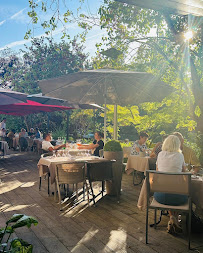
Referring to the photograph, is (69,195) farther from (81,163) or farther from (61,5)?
(61,5)

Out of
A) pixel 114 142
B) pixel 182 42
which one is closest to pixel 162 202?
pixel 114 142

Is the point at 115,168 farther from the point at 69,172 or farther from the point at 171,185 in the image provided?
the point at 171,185

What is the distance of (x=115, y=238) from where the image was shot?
419cm

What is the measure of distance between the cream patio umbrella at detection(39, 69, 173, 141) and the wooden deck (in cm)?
213

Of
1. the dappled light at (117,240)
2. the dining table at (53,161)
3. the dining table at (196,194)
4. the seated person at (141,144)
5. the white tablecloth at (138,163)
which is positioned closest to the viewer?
the dappled light at (117,240)

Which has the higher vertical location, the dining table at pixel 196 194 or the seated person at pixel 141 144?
the seated person at pixel 141 144

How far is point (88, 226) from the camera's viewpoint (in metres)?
4.68

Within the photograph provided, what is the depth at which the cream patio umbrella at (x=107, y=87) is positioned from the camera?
268 inches

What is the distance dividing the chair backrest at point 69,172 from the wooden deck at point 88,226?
49 centimetres

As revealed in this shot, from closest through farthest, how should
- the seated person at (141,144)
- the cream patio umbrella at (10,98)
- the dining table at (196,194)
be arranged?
Answer: 1. the dining table at (196,194)
2. the seated person at (141,144)
3. the cream patio umbrella at (10,98)

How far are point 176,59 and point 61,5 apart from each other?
659cm

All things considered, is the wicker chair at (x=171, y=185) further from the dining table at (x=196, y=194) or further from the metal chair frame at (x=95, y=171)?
the metal chair frame at (x=95, y=171)

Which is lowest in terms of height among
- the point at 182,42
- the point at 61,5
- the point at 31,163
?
the point at 31,163

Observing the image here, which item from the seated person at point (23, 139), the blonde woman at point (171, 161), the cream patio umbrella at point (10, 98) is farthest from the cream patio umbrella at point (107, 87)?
the seated person at point (23, 139)
